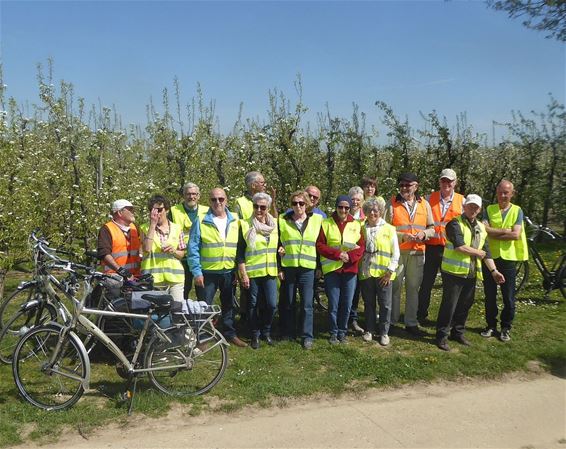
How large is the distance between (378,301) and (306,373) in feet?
4.44

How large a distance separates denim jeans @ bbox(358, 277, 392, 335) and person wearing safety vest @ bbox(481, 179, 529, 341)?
1413mm

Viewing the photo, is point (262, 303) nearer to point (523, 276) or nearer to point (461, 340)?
point (461, 340)

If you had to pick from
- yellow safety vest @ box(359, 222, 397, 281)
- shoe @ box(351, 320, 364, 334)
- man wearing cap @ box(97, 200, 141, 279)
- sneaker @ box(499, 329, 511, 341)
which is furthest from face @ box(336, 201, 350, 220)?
sneaker @ box(499, 329, 511, 341)

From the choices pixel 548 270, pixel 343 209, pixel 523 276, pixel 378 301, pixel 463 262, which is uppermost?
pixel 343 209

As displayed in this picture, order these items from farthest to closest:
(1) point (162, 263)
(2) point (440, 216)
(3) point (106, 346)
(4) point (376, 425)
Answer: (2) point (440, 216) → (1) point (162, 263) → (3) point (106, 346) → (4) point (376, 425)

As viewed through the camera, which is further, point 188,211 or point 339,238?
point 188,211

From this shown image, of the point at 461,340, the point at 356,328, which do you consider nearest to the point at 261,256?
the point at 356,328

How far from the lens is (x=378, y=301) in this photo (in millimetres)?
6027

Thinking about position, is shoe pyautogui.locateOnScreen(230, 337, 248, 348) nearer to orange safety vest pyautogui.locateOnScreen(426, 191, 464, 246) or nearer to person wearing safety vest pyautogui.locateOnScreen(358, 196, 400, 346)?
person wearing safety vest pyautogui.locateOnScreen(358, 196, 400, 346)

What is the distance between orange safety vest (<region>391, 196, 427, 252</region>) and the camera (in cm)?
632

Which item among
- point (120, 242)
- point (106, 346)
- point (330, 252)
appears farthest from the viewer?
point (330, 252)

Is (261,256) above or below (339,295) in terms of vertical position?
above

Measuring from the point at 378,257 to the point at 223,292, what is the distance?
6.41 feet

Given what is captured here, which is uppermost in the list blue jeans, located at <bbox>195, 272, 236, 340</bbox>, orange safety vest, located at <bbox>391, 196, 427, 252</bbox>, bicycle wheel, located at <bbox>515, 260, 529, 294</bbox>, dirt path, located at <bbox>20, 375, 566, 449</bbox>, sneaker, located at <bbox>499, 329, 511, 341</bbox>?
orange safety vest, located at <bbox>391, 196, 427, 252</bbox>
